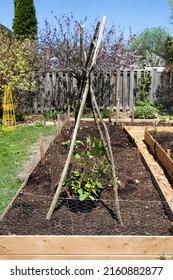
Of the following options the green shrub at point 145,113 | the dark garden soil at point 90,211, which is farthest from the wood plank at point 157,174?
the green shrub at point 145,113

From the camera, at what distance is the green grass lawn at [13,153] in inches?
174

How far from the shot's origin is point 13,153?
6.42 meters

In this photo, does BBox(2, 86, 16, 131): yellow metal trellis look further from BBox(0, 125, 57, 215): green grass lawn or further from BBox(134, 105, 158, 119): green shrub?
BBox(134, 105, 158, 119): green shrub

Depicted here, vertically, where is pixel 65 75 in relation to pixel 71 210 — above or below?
above

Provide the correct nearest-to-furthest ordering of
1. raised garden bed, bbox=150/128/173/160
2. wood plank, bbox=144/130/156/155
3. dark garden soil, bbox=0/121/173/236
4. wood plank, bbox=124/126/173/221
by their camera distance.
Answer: dark garden soil, bbox=0/121/173/236
wood plank, bbox=124/126/173/221
wood plank, bbox=144/130/156/155
raised garden bed, bbox=150/128/173/160

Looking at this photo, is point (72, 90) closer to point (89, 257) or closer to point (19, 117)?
point (19, 117)

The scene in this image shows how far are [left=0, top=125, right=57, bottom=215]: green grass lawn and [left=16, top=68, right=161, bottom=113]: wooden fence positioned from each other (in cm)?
200

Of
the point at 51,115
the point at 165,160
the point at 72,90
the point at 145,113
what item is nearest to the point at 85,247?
the point at 165,160

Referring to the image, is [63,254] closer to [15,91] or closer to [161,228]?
[161,228]

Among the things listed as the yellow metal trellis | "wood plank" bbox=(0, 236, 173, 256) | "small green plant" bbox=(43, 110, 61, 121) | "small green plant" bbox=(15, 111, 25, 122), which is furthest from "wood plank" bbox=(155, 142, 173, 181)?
"small green plant" bbox=(15, 111, 25, 122)

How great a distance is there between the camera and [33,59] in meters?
10.9

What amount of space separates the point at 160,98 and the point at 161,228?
8764 millimetres

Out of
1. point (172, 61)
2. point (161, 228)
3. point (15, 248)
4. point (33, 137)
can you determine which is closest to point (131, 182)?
point (161, 228)

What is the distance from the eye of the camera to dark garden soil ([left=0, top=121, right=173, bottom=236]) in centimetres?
323
